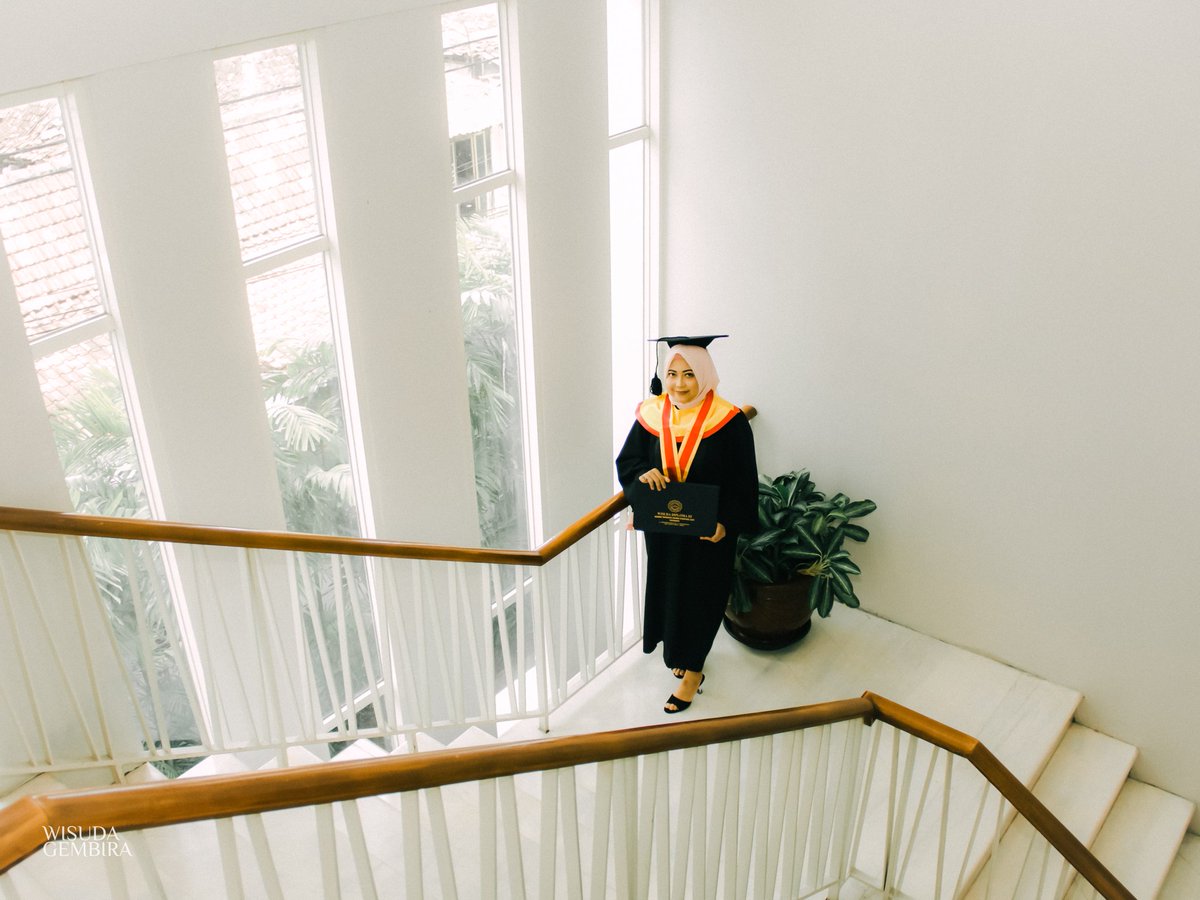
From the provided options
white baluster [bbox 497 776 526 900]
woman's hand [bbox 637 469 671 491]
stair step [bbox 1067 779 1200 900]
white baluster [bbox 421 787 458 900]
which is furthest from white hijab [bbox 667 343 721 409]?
stair step [bbox 1067 779 1200 900]

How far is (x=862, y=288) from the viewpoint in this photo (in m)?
4.63

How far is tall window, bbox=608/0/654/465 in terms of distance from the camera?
16.3 ft

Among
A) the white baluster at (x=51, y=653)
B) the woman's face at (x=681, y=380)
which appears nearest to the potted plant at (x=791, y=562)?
the woman's face at (x=681, y=380)

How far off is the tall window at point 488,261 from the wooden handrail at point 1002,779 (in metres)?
2.31

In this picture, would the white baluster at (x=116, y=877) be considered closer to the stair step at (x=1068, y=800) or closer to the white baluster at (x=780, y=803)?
the white baluster at (x=780, y=803)

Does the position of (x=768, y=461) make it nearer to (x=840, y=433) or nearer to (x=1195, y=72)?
(x=840, y=433)

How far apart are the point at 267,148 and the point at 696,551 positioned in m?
2.29

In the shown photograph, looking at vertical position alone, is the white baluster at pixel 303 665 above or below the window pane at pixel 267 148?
below

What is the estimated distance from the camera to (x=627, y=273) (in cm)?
543

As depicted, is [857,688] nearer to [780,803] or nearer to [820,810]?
[820,810]

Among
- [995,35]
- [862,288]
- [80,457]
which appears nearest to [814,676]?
[862,288]

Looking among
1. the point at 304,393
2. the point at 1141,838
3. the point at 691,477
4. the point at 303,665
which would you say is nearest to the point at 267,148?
the point at 304,393

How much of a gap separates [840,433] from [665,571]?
1.25 metres

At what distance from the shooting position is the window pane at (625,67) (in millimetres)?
4930
